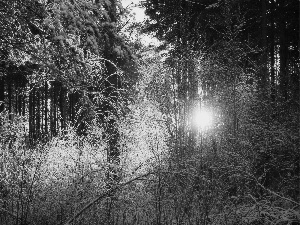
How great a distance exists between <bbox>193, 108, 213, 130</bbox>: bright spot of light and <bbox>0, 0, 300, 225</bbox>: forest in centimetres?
4

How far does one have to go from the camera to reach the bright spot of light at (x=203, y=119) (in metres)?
5.77

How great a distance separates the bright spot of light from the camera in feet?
18.9

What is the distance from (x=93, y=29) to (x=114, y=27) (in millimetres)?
297

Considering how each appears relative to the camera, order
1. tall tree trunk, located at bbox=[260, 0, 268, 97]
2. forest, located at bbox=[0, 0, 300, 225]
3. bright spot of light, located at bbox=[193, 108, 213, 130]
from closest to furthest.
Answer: forest, located at bbox=[0, 0, 300, 225] < bright spot of light, located at bbox=[193, 108, 213, 130] < tall tree trunk, located at bbox=[260, 0, 268, 97]

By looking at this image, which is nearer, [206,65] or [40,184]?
[40,184]

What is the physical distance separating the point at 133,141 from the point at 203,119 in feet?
5.99

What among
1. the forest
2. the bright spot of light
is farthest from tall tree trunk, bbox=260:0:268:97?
the bright spot of light

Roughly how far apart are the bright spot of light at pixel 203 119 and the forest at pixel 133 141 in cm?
4

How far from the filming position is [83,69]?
342cm

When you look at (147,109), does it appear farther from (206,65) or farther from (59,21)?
(59,21)

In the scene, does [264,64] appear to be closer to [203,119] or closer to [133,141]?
[203,119]

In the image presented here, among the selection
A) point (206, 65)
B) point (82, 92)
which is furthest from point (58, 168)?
point (206, 65)

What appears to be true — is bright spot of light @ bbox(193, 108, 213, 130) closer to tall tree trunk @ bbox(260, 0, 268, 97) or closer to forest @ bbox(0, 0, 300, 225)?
forest @ bbox(0, 0, 300, 225)

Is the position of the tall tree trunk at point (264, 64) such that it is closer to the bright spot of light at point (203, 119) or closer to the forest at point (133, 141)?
the forest at point (133, 141)
